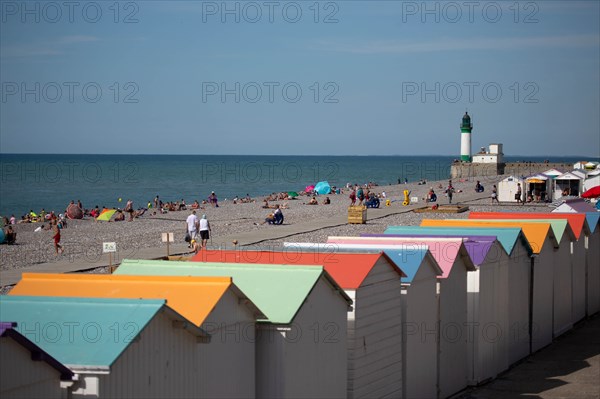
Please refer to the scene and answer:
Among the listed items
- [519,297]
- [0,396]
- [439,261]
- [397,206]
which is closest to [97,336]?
[0,396]

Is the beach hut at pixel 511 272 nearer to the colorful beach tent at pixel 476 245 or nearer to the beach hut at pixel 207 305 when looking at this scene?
the colorful beach tent at pixel 476 245

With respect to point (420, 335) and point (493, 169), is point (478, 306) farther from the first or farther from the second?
point (493, 169)

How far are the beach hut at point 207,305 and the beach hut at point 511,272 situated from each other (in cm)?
711

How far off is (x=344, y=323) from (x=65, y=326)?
4.22 m

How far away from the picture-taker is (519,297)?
60.3 ft

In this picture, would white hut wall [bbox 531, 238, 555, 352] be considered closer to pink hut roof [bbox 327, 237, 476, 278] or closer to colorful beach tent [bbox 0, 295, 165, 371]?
pink hut roof [bbox 327, 237, 476, 278]

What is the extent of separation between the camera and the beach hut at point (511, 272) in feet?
54.4

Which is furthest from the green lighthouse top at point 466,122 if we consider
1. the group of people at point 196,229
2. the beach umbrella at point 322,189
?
the group of people at point 196,229

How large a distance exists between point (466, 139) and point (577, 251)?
3521 inches

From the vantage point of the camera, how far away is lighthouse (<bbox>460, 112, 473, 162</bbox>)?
10806cm

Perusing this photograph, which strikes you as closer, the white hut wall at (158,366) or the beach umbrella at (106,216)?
the white hut wall at (158,366)

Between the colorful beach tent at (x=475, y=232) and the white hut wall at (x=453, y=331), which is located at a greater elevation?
the colorful beach tent at (x=475, y=232)

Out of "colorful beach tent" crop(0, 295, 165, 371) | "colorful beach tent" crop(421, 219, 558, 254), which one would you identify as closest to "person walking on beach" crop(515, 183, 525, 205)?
"colorful beach tent" crop(421, 219, 558, 254)

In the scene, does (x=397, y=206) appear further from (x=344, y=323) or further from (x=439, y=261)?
(x=344, y=323)
